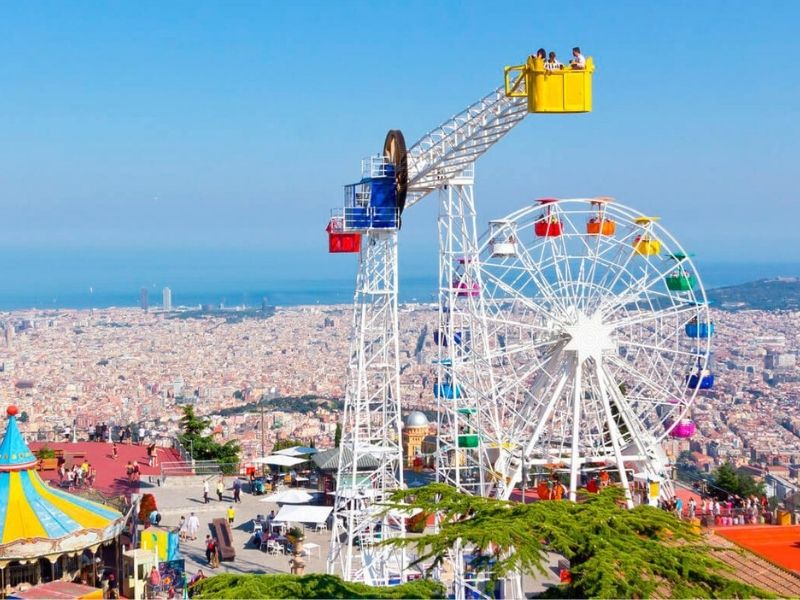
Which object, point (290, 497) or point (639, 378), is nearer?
point (639, 378)

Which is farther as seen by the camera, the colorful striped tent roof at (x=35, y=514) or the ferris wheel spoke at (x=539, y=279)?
the ferris wheel spoke at (x=539, y=279)

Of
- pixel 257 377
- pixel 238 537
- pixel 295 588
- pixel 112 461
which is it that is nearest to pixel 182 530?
pixel 238 537

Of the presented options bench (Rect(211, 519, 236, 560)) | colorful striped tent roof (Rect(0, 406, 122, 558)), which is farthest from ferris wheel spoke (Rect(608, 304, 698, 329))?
colorful striped tent roof (Rect(0, 406, 122, 558))

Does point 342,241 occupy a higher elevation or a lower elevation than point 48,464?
higher

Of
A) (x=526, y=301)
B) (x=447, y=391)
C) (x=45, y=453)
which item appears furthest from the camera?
(x=45, y=453)

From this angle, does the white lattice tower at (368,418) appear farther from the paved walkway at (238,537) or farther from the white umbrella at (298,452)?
the white umbrella at (298,452)

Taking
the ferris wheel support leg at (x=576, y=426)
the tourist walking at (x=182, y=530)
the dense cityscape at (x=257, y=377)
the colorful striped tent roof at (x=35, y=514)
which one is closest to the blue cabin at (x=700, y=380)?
the ferris wheel support leg at (x=576, y=426)

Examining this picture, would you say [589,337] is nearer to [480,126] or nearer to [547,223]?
[547,223]
